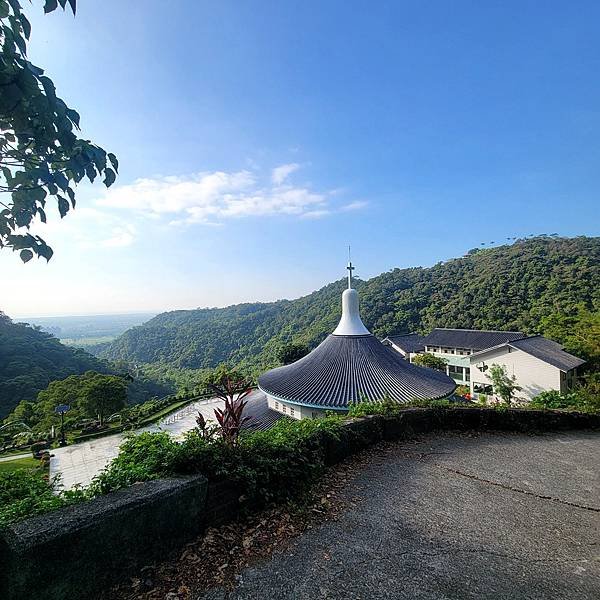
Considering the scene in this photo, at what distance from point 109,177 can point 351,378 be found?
9515mm

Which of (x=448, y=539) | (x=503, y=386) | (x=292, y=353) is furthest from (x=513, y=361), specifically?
(x=448, y=539)

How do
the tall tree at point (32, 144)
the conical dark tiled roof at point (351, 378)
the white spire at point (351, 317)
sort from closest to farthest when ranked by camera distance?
1. the tall tree at point (32, 144)
2. the conical dark tiled roof at point (351, 378)
3. the white spire at point (351, 317)

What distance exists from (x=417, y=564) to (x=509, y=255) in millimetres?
55494

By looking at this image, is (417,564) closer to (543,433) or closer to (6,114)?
(6,114)

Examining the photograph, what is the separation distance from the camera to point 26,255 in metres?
1.63

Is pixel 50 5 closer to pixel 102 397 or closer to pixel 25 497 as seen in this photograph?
pixel 25 497

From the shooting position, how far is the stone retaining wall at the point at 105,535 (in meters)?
1.79

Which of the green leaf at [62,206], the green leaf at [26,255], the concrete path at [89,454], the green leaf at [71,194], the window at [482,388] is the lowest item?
the concrete path at [89,454]

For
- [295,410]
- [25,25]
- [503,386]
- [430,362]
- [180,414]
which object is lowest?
[180,414]

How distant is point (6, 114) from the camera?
1.41 metres

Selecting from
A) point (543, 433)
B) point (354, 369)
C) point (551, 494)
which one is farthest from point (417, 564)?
point (354, 369)

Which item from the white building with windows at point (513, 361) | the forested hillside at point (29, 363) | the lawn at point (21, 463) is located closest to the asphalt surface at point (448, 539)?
the white building with windows at point (513, 361)

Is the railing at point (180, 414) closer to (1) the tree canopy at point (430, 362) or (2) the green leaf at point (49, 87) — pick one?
(1) the tree canopy at point (430, 362)

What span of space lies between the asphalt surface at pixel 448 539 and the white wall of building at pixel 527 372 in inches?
784
